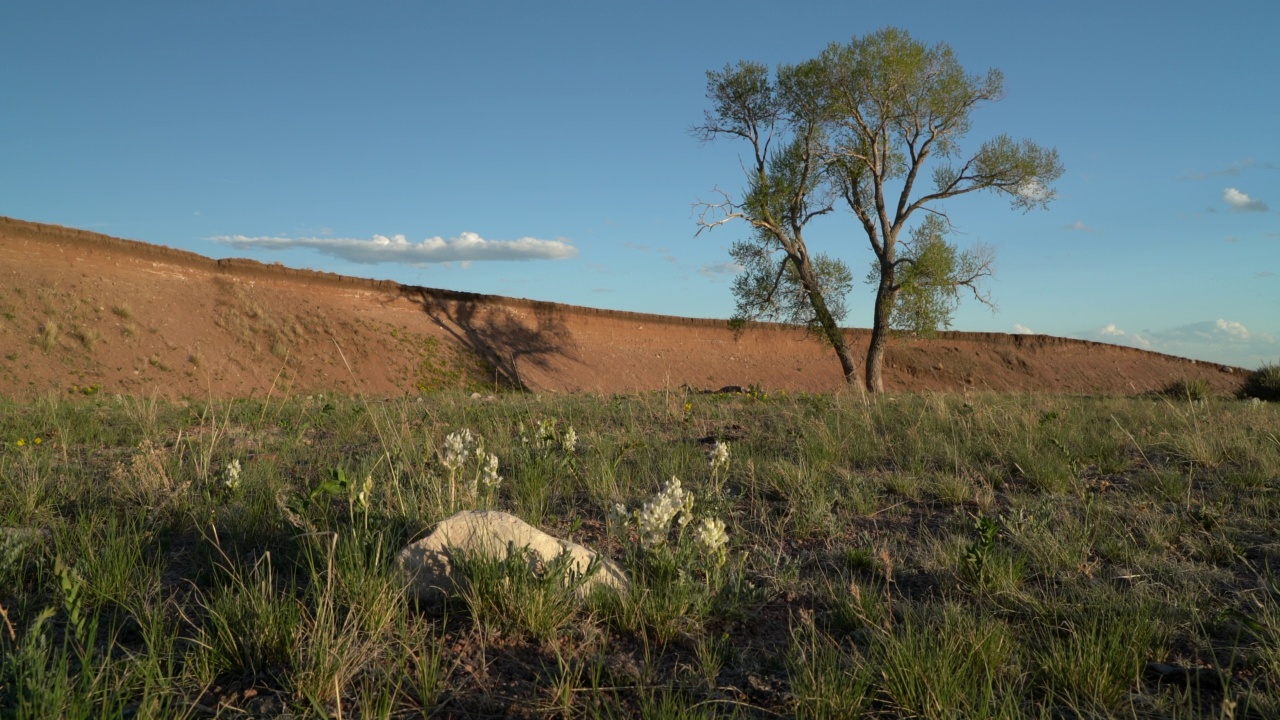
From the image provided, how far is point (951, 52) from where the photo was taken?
22.6m

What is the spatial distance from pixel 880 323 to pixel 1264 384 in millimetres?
9880

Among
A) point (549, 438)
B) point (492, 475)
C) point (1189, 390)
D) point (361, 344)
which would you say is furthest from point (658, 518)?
point (361, 344)

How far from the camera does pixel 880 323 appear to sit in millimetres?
23625

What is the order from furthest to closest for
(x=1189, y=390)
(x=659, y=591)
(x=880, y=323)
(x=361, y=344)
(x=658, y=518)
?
(x=361, y=344), (x=880, y=323), (x=1189, y=390), (x=658, y=518), (x=659, y=591)

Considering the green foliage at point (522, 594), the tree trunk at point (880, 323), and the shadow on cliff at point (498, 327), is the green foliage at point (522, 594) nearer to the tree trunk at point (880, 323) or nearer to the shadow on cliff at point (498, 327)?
the tree trunk at point (880, 323)

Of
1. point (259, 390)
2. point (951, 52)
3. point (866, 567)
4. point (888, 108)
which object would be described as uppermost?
point (951, 52)

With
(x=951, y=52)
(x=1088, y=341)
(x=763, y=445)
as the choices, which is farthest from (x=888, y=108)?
(x=1088, y=341)

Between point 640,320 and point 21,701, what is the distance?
34.5 meters

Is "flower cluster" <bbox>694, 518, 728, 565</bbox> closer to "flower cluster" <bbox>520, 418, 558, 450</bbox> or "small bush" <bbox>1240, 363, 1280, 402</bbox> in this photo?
"flower cluster" <bbox>520, 418, 558, 450</bbox>

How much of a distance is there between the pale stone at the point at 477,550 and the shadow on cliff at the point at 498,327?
26.1m

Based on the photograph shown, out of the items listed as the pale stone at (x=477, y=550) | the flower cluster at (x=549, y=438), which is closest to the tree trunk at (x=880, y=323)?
the flower cluster at (x=549, y=438)

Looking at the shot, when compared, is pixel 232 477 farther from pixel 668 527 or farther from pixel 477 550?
pixel 668 527

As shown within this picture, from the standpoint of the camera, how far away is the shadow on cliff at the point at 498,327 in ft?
99.7

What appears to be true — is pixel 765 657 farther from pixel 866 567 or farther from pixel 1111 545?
pixel 1111 545
